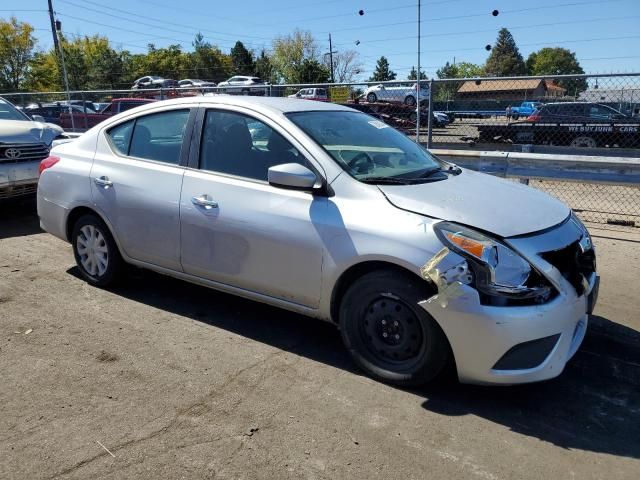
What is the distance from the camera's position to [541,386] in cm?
340

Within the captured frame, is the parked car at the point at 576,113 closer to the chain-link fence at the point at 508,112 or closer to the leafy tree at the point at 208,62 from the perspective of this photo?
the chain-link fence at the point at 508,112

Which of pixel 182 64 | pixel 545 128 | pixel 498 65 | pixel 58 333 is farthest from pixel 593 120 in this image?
pixel 498 65

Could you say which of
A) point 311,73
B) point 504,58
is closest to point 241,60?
point 311,73

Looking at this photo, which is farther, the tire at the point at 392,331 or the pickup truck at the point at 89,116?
the pickup truck at the point at 89,116

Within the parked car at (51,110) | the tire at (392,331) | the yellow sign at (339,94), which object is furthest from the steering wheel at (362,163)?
A: the parked car at (51,110)

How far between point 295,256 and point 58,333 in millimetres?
1949

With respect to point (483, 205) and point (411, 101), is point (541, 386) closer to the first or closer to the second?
point (483, 205)

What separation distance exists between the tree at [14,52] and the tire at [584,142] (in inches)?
2082

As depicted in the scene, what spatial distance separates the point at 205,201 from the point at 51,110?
14.7 m

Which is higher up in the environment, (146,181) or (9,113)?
(9,113)

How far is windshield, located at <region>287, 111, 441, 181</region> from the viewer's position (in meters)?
3.69

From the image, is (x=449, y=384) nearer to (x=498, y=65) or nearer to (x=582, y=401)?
(x=582, y=401)

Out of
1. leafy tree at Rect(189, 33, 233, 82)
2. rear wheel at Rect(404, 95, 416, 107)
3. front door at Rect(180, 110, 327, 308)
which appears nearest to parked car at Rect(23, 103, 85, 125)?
rear wheel at Rect(404, 95, 416, 107)

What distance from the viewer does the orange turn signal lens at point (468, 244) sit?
296cm
